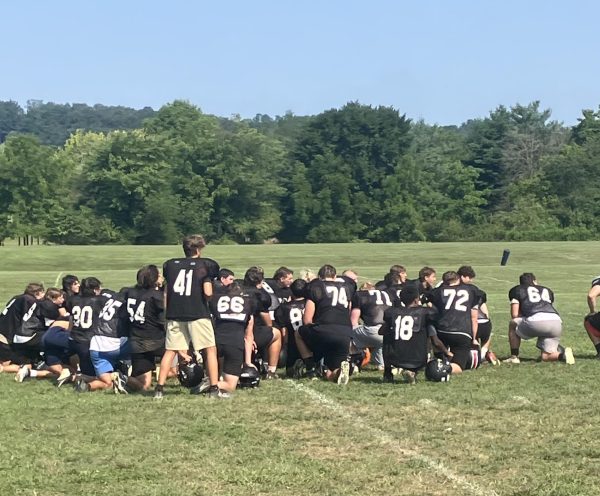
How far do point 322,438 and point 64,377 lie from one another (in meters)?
4.83

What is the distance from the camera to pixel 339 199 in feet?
282

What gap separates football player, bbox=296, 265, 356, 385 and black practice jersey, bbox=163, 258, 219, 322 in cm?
190

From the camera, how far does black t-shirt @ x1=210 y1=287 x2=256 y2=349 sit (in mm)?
11641

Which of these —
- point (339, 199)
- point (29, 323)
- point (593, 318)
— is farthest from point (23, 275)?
point (339, 199)

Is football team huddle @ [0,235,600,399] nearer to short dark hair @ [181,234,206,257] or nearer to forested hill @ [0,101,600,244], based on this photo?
short dark hair @ [181,234,206,257]

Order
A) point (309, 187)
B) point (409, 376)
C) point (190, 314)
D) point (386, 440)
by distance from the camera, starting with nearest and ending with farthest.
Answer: point (386, 440) → point (190, 314) → point (409, 376) → point (309, 187)

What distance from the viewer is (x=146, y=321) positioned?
11.9 meters

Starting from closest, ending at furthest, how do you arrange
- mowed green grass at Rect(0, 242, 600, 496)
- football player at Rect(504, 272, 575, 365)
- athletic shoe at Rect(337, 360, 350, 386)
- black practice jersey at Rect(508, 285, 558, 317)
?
1. mowed green grass at Rect(0, 242, 600, 496)
2. athletic shoe at Rect(337, 360, 350, 386)
3. football player at Rect(504, 272, 575, 365)
4. black practice jersey at Rect(508, 285, 558, 317)

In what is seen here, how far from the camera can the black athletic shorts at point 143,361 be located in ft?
38.9

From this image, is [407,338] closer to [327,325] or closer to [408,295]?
[408,295]

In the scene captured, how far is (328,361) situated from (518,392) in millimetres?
2573

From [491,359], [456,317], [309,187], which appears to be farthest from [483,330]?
[309,187]

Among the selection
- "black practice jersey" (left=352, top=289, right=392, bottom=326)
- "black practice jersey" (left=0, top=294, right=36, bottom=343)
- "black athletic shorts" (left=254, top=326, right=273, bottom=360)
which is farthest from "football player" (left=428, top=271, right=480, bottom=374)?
"black practice jersey" (left=0, top=294, right=36, bottom=343)

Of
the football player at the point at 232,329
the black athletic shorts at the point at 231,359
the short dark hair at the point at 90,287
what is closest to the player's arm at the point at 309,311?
the football player at the point at 232,329
